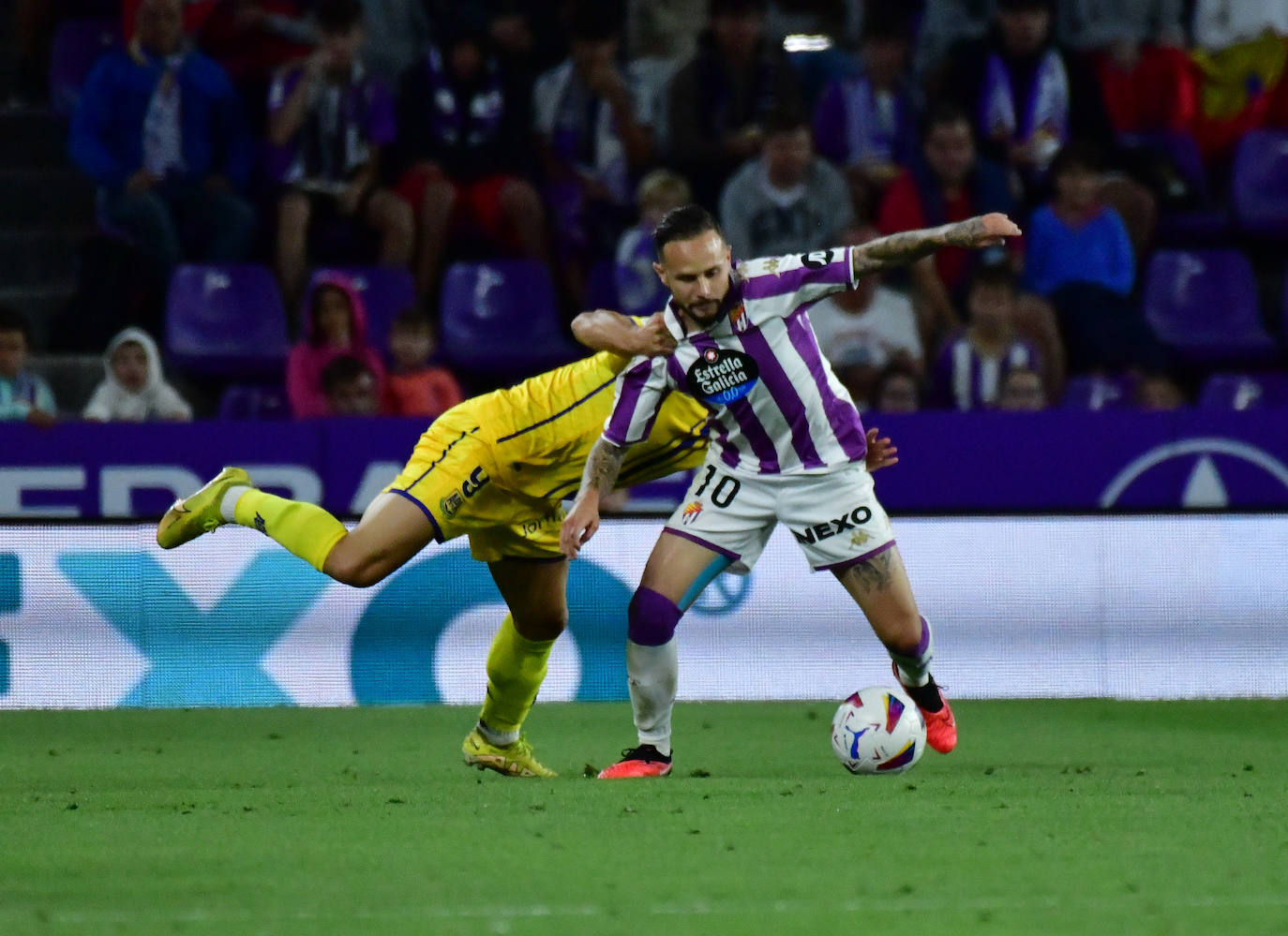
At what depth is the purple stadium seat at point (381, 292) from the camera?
11.8 metres

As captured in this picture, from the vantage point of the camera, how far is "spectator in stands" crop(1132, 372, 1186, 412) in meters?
10.8

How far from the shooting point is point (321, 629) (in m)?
8.70

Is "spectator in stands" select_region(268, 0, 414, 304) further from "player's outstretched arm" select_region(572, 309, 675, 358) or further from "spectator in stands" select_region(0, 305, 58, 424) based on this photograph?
"player's outstretched arm" select_region(572, 309, 675, 358)

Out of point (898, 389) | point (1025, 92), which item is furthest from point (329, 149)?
point (1025, 92)

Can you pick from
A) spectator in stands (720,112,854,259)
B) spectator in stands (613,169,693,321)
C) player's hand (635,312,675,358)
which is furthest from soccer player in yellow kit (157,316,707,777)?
spectator in stands (720,112,854,259)

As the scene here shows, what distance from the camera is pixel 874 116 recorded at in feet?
40.2

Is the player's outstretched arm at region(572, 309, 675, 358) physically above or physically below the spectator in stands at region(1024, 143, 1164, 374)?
above

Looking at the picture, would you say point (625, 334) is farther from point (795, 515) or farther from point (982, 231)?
point (982, 231)

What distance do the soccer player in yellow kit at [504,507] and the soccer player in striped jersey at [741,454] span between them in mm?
264

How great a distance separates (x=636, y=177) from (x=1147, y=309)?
3.25 meters

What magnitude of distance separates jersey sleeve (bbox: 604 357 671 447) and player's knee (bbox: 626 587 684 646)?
0.49 metres

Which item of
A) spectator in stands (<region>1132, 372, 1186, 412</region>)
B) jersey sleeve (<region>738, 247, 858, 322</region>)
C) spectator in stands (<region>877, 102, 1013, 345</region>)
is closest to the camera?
jersey sleeve (<region>738, 247, 858, 322</region>)

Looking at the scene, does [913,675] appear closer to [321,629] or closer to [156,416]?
[321,629]

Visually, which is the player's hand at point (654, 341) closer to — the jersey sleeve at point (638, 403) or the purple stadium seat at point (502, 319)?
the jersey sleeve at point (638, 403)
